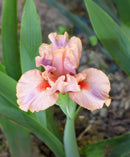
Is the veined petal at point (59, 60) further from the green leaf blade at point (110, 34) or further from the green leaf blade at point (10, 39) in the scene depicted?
the green leaf blade at point (10, 39)

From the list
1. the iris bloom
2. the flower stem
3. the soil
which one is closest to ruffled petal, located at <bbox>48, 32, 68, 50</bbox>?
the iris bloom

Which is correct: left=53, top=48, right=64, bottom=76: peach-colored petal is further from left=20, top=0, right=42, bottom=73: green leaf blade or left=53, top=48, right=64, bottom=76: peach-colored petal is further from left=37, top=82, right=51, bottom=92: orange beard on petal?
left=20, top=0, right=42, bottom=73: green leaf blade

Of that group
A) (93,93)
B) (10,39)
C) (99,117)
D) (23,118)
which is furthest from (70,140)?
(99,117)

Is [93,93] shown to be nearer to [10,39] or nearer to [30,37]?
[30,37]

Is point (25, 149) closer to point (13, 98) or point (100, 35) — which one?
point (13, 98)

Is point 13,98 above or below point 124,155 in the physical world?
above

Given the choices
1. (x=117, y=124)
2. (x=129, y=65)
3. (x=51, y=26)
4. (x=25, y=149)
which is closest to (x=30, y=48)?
(x=129, y=65)

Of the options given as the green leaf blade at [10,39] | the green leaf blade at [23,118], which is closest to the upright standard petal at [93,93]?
the green leaf blade at [23,118]
